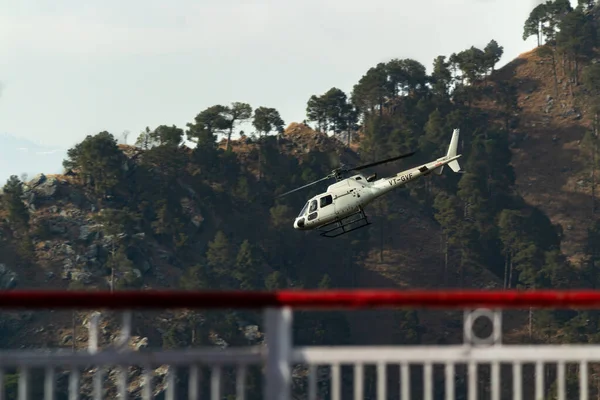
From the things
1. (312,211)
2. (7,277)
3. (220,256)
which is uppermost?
(312,211)

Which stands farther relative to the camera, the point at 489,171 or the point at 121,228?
the point at 489,171

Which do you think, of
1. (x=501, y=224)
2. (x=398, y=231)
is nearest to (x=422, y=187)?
(x=398, y=231)

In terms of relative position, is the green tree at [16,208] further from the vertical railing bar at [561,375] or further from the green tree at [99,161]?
the vertical railing bar at [561,375]

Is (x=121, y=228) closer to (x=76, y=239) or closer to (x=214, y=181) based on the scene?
(x=76, y=239)

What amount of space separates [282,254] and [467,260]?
2834 cm

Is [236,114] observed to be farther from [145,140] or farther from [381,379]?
[381,379]

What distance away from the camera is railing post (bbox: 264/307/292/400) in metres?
6.99

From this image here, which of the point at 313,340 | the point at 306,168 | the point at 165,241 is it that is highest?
the point at 306,168

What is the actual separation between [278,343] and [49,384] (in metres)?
1.38

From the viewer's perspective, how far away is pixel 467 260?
17825 centimetres

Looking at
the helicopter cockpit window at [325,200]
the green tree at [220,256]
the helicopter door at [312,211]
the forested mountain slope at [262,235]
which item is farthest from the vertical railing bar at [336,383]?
the green tree at [220,256]

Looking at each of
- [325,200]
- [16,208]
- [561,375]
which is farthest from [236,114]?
[561,375]

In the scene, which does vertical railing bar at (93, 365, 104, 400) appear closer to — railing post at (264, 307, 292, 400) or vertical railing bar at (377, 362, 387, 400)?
railing post at (264, 307, 292, 400)

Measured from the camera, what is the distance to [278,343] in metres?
7.04
